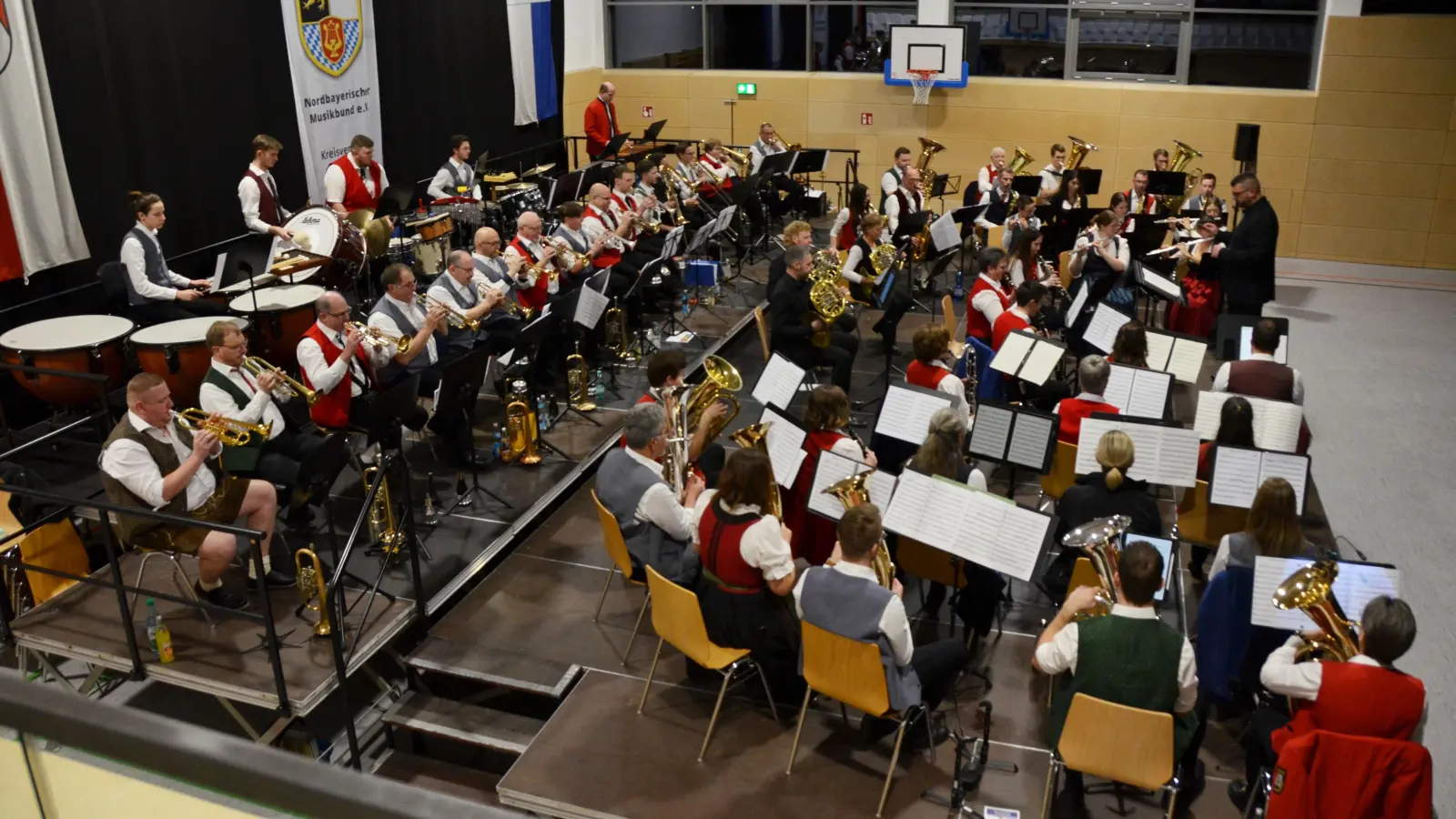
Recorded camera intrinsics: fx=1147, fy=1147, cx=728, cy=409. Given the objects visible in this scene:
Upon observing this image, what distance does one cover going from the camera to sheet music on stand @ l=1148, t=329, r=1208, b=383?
7781 millimetres

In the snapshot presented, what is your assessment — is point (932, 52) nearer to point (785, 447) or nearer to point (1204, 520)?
point (1204, 520)

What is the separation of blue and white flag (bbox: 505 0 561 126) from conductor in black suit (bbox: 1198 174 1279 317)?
925 centimetres

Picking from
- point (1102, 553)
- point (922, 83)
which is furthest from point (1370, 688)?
point (922, 83)

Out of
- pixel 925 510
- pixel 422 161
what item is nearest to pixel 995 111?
pixel 422 161

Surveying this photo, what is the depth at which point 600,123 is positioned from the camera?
15.4 m

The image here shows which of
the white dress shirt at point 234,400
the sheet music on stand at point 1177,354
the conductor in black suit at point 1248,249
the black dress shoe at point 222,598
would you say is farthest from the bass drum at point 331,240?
the conductor in black suit at point 1248,249

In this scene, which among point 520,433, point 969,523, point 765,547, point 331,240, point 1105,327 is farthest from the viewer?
point 331,240

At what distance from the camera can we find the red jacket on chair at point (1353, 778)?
3941 mm

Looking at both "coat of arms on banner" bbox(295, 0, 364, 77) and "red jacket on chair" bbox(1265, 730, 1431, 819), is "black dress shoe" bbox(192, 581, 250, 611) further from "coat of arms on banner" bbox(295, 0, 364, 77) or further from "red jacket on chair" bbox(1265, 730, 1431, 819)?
"coat of arms on banner" bbox(295, 0, 364, 77)

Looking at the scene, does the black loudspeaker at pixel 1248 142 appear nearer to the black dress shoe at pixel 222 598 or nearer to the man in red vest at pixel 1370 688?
the man in red vest at pixel 1370 688

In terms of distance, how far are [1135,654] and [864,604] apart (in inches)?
40.4

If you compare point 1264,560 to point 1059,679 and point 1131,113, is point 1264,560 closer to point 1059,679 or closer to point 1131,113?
point 1059,679

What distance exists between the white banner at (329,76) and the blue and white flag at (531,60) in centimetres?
312

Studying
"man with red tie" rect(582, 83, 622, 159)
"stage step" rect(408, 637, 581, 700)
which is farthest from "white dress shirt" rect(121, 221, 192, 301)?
"man with red tie" rect(582, 83, 622, 159)
